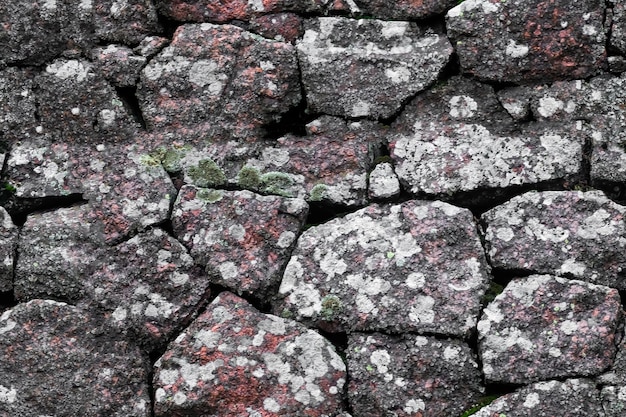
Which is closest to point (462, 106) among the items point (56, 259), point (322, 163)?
point (322, 163)

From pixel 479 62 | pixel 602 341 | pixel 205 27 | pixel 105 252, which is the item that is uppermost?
pixel 205 27

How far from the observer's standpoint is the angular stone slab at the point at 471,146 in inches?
131

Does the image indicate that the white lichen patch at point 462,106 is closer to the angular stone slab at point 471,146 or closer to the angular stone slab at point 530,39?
the angular stone slab at point 471,146

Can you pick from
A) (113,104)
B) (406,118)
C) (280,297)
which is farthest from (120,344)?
(406,118)

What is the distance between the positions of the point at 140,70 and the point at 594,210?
185 centimetres

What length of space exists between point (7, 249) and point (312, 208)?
1.19 m

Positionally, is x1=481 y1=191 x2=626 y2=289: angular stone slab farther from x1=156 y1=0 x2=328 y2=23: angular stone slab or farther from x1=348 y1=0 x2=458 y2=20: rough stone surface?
x1=156 y1=0 x2=328 y2=23: angular stone slab

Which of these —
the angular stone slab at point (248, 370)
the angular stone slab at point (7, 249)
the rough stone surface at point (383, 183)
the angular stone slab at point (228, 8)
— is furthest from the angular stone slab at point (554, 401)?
the angular stone slab at point (7, 249)

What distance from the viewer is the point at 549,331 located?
10.2 feet

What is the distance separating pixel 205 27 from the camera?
357 cm

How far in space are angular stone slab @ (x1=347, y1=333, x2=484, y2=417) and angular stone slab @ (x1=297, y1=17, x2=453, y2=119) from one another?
36.9 inches

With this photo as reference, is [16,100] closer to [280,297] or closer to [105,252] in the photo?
[105,252]

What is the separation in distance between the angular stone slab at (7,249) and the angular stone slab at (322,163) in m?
0.90

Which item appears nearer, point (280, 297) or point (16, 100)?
point (280, 297)
